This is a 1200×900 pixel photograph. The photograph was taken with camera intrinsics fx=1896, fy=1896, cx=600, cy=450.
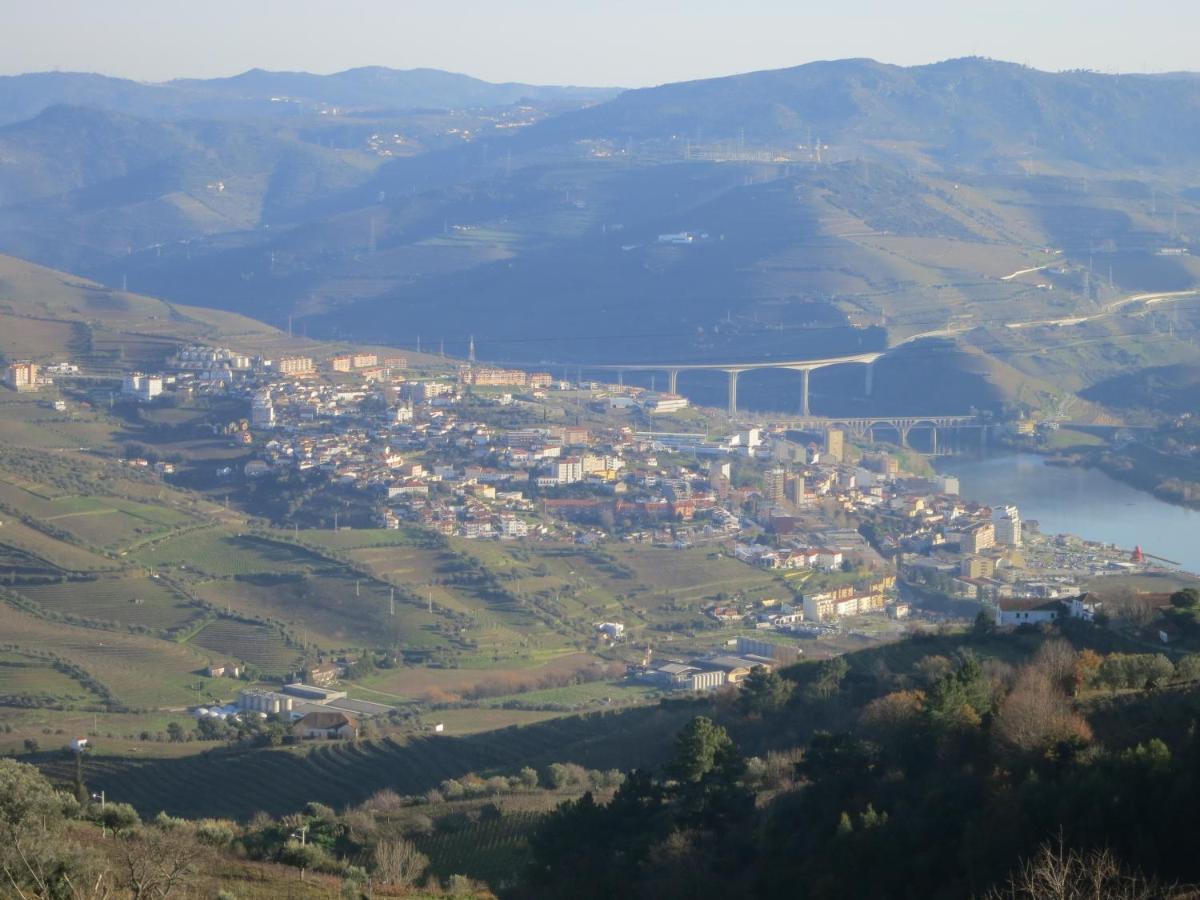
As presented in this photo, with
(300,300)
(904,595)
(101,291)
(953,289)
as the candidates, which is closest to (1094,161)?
(953,289)

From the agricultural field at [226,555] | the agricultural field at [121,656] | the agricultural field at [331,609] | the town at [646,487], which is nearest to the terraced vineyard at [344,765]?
the town at [646,487]

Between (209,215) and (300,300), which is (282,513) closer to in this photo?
(300,300)

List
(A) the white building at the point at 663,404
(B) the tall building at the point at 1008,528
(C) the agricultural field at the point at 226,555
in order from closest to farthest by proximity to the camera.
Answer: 1. (C) the agricultural field at the point at 226,555
2. (B) the tall building at the point at 1008,528
3. (A) the white building at the point at 663,404

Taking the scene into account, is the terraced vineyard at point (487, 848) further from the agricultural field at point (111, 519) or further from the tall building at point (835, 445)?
the tall building at point (835, 445)

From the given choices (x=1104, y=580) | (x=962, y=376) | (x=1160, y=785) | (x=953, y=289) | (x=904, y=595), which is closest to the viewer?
(x=1160, y=785)

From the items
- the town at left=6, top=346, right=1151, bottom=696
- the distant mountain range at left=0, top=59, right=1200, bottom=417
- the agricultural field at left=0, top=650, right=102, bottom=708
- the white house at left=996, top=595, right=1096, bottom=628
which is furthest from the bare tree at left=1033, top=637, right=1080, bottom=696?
the distant mountain range at left=0, top=59, right=1200, bottom=417

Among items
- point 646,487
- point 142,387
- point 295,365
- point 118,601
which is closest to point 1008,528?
point 646,487

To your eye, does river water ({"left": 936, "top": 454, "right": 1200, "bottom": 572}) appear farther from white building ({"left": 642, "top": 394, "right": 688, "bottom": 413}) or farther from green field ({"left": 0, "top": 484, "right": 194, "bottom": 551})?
green field ({"left": 0, "top": 484, "right": 194, "bottom": 551})
